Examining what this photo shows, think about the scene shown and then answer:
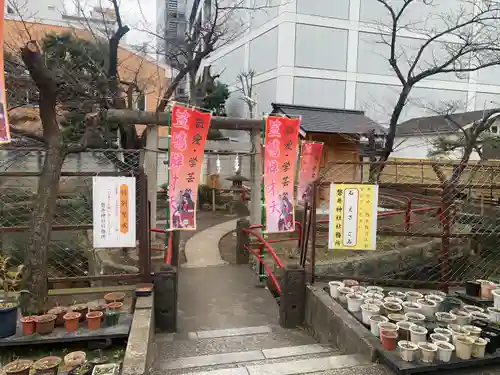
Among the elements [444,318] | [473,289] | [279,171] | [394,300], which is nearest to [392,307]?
[394,300]

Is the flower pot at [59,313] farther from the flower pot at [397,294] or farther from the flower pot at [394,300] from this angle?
the flower pot at [397,294]

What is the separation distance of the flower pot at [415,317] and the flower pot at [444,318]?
0.61 ft

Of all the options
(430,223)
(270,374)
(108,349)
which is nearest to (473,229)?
(430,223)

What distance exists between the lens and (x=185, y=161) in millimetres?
7715

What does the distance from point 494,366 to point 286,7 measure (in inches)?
918

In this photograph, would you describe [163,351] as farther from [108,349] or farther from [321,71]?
[321,71]

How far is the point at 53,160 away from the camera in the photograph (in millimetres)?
4645

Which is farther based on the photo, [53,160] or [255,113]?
[255,113]

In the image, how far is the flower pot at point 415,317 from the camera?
4.36m

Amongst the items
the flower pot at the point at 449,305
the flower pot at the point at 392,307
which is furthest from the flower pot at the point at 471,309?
the flower pot at the point at 392,307

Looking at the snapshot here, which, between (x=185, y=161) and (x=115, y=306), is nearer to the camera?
(x=115, y=306)

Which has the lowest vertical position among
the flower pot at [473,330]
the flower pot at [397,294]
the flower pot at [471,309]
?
the flower pot at [397,294]

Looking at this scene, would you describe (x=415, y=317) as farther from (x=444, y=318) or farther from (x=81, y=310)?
(x=81, y=310)

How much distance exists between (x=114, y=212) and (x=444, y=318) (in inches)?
171
